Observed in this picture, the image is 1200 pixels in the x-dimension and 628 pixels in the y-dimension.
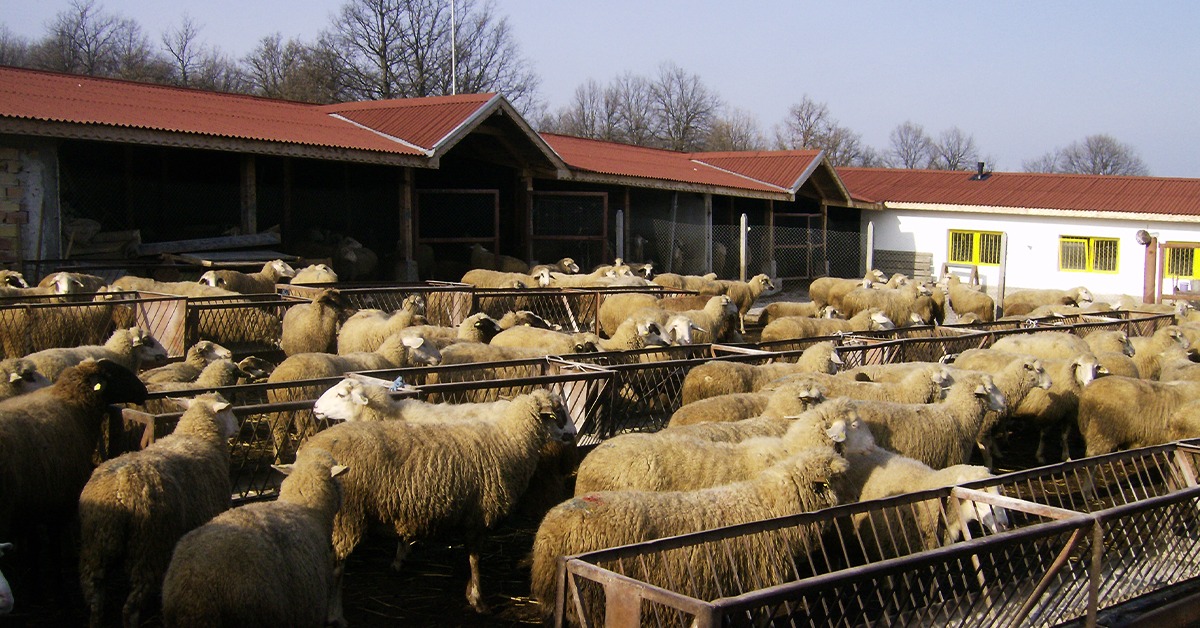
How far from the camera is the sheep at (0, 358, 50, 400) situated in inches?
316

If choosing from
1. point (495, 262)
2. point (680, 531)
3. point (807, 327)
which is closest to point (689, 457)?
point (680, 531)

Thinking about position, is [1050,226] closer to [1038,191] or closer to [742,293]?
[1038,191]

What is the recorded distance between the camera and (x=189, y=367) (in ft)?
31.7

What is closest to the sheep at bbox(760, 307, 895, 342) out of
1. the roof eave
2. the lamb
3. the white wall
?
the lamb

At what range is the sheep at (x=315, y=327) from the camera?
12.1m

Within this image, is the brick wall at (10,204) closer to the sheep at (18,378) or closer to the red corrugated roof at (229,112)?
the red corrugated roof at (229,112)

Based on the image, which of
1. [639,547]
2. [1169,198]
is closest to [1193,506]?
[639,547]

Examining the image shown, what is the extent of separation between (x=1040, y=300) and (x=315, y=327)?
16975 mm

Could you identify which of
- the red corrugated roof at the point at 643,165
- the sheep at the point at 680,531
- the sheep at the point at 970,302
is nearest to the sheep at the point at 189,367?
the sheep at the point at 680,531

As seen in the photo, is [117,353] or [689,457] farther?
[117,353]

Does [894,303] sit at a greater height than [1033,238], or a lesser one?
lesser

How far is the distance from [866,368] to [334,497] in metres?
6.53

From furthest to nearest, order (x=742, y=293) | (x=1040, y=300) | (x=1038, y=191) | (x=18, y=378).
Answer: (x=1038, y=191) → (x=1040, y=300) → (x=742, y=293) → (x=18, y=378)

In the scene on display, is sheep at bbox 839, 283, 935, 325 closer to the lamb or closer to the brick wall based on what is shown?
the lamb
